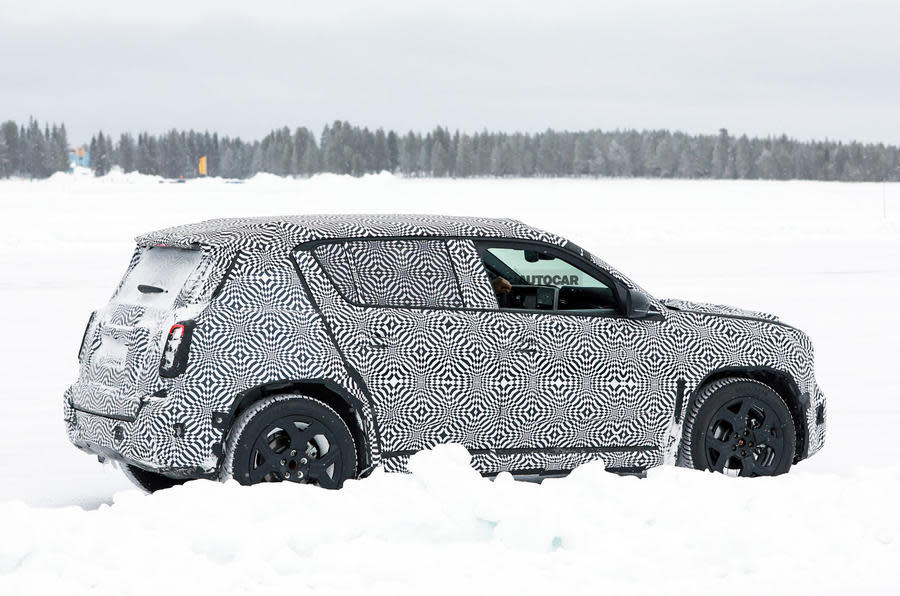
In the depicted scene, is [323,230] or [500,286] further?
[500,286]

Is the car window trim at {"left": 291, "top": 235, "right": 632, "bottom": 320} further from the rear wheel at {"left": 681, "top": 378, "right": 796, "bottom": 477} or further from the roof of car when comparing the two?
the rear wheel at {"left": 681, "top": 378, "right": 796, "bottom": 477}

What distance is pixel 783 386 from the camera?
24.5 ft

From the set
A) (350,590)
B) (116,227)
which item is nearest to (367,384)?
(350,590)

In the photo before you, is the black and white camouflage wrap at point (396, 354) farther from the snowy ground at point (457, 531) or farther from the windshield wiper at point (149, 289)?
the snowy ground at point (457, 531)

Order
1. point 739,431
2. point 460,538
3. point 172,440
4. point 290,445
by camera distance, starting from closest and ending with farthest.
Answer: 1. point 460,538
2. point 172,440
3. point 290,445
4. point 739,431

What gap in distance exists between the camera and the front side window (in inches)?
Answer: 285

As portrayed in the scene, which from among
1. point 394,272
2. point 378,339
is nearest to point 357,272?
point 394,272

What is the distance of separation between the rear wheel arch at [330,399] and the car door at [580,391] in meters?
0.70

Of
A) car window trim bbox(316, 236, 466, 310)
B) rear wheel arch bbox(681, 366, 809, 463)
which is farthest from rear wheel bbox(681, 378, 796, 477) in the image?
car window trim bbox(316, 236, 466, 310)

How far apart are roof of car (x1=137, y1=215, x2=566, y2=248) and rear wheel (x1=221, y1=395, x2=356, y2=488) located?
2.66 feet

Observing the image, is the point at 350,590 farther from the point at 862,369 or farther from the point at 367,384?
the point at 862,369

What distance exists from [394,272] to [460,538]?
65.4 inches

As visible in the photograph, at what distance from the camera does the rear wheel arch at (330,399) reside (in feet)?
20.6

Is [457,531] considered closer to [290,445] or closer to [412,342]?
[290,445]
